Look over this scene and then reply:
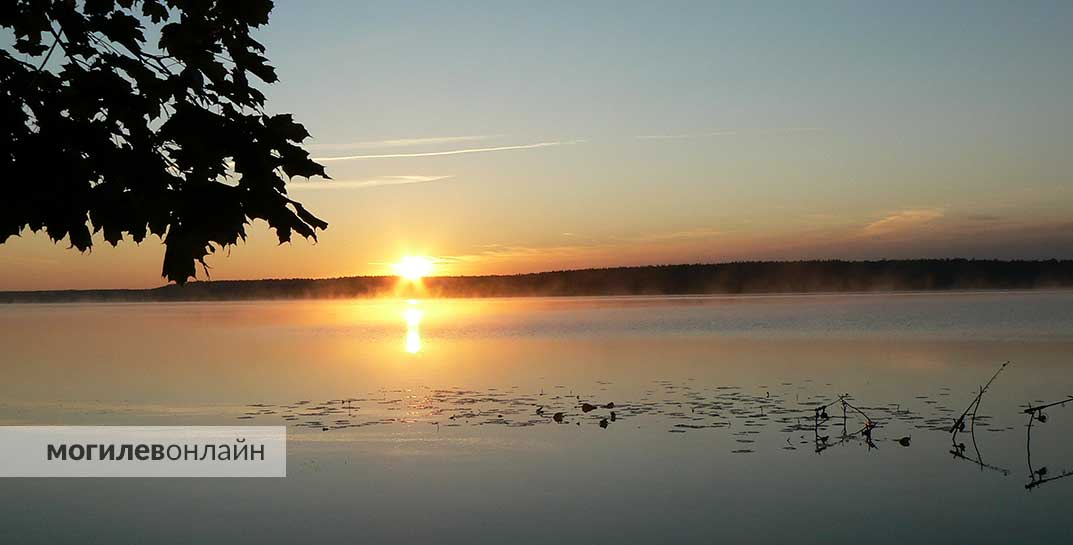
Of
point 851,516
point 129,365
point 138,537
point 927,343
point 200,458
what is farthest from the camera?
point 927,343

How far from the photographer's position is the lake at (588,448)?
1071cm

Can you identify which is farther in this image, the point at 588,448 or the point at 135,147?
the point at 588,448

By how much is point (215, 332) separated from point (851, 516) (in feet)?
152

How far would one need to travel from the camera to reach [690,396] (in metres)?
20.5

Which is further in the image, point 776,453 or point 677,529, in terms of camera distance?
point 776,453

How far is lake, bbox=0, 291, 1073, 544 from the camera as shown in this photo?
35.1ft

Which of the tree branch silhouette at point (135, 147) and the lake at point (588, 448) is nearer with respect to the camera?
the tree branch silhouette at point (135, 147)

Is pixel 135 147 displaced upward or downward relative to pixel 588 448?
upward

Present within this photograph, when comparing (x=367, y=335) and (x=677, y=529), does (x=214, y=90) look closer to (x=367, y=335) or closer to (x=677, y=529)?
(x=677, y=529)

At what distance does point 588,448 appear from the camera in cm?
1490

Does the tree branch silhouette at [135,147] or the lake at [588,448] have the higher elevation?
the tree branch silhouette at [135,147]

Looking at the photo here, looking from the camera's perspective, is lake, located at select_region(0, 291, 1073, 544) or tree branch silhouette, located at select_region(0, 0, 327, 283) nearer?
tree branch silhouette, located at select_region(0, 0, 327, 283)

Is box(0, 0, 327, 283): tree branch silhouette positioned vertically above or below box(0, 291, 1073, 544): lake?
above

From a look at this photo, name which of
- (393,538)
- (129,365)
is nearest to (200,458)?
(393,538)
